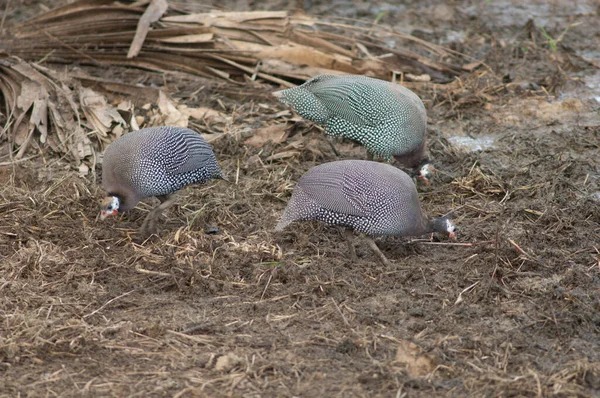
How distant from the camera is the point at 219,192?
593 centimetres

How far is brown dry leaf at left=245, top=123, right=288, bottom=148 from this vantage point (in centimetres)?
651

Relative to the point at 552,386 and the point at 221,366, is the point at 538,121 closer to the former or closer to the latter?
the point at 552,386

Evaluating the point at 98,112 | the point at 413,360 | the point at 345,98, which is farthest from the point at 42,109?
the point at 413,360

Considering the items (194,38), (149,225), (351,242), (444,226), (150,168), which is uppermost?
(194,38)

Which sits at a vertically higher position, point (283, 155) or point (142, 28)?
point (142, 28)

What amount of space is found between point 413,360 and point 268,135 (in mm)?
2987

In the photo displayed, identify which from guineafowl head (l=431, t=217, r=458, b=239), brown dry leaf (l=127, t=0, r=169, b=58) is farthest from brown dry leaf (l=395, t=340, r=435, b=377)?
brown dry leaf (l=127, t=0, r=169, b=58)

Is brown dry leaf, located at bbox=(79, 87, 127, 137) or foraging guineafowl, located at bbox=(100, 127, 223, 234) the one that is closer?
foraging guineafowl, located at bbox=(100, 127, 223, 234)

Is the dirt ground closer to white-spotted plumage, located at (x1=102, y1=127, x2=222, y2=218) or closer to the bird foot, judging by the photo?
the bird foot

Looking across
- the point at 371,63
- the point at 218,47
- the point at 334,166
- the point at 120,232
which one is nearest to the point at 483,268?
the point at 334,166

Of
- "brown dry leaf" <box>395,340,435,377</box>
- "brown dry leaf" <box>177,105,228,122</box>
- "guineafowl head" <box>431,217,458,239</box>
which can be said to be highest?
"guineafowl head" <box>431,217,458,239</box>

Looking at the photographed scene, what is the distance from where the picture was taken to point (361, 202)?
491 centimetres

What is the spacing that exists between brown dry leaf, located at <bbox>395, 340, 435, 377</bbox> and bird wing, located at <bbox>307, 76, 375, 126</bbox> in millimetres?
2273

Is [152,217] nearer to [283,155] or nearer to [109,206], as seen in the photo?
[109,206]
